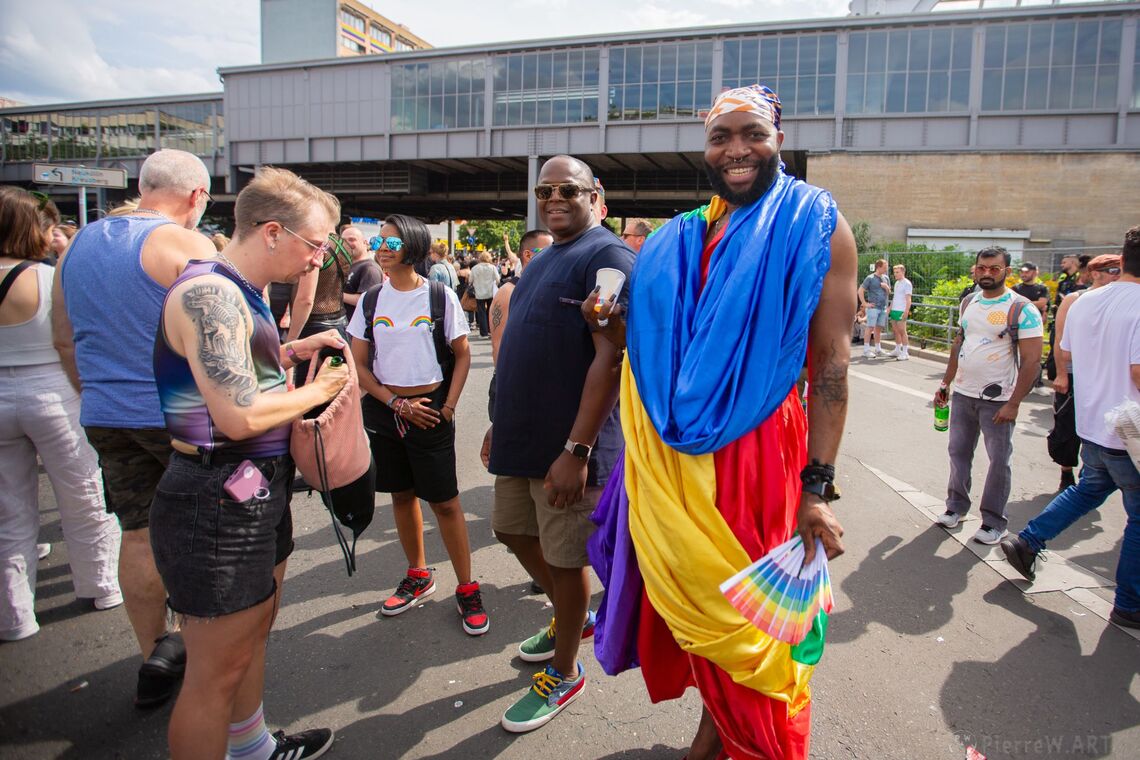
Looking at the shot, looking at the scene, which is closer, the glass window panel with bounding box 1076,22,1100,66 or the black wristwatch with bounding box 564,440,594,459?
the black wristwatch with bounding box 564,440,594,459

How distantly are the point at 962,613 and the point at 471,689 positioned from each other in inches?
102

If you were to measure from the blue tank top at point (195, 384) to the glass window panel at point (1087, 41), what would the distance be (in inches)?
1247

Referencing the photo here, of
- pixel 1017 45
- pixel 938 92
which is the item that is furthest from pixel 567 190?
pixel 1017 45

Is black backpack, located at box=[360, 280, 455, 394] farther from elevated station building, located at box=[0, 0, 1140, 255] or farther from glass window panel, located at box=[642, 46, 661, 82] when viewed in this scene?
glass window panel, located at box=[642, 46, 661, 82]

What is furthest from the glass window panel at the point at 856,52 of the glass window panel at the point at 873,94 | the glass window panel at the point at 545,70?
the glass window panel at the point at 545,70

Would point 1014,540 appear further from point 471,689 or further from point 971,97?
point 971,97

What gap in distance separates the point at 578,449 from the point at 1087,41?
3118cm

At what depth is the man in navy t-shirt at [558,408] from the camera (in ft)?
8.44

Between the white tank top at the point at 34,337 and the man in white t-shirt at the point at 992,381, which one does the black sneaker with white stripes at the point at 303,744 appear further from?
the man in white t-shirt at the point at 992,381

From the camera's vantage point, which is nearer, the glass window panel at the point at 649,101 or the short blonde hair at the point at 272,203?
the short blonde hair at the point at 272,203

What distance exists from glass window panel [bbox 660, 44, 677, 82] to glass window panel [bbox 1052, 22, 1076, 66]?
1345 cm

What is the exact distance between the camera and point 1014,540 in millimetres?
3990

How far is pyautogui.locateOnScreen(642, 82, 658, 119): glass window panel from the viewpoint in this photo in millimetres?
27594

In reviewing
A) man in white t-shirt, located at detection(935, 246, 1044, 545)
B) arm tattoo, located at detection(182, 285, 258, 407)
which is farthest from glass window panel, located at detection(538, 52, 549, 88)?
arm tattoo, located at detection(182, 285, 258, 407)
